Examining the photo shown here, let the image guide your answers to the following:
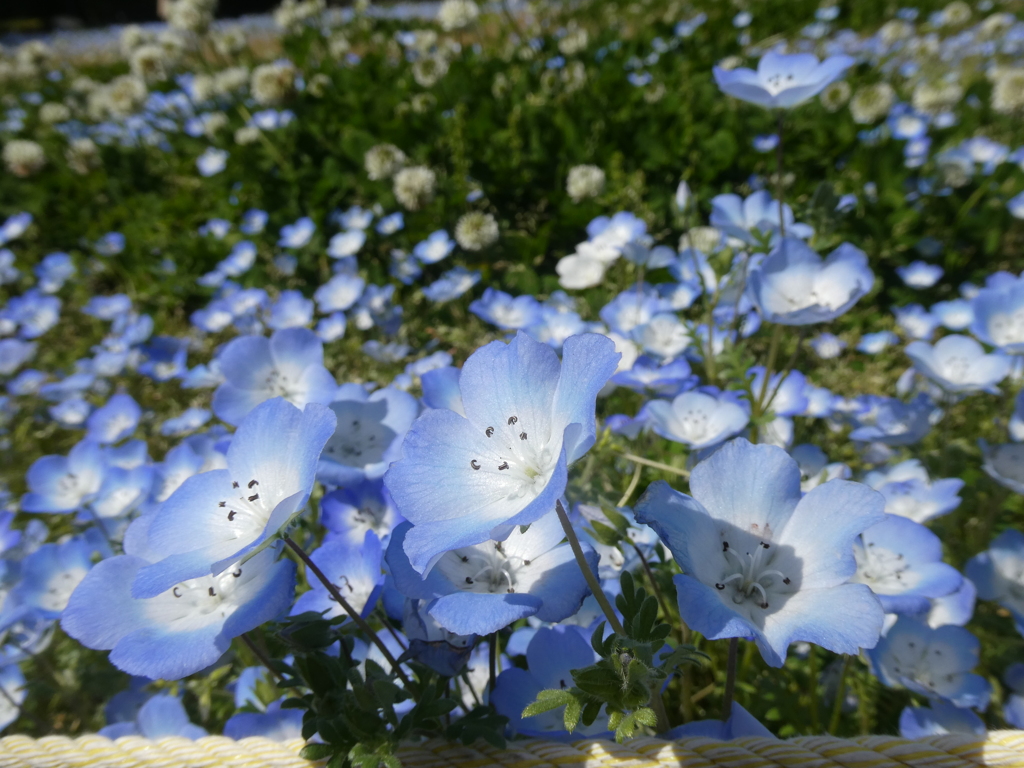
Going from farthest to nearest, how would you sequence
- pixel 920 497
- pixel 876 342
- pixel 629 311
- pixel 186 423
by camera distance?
pixel 876 342 < pixel 186 423 < pixel 629 311 < pixel 920 497

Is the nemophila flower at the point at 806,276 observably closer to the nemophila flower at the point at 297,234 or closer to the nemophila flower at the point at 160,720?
the nemophila flower at the point at 160,720

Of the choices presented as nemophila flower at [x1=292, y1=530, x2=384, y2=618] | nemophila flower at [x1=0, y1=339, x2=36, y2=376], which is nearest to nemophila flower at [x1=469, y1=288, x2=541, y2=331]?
nemophila flower at [x1=292, y1=530, x2=384, y2=618]

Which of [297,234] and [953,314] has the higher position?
[297,234]

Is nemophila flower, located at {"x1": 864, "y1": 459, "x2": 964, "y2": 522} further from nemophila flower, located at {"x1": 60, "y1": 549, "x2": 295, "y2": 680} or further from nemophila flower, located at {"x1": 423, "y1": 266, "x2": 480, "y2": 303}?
nemophila flower, located at {"x1": 423, "y1": 266, "x2": 480, "y2": 303}

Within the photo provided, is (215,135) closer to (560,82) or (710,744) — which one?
(560,82)

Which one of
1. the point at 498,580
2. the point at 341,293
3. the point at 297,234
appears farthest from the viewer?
the point at 297,234

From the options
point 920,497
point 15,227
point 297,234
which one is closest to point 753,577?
point 920,497

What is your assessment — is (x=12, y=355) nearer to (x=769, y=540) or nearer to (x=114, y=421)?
(x=114, y=421)

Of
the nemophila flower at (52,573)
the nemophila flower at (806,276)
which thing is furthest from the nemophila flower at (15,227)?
the nemophila flower at (806,276)
